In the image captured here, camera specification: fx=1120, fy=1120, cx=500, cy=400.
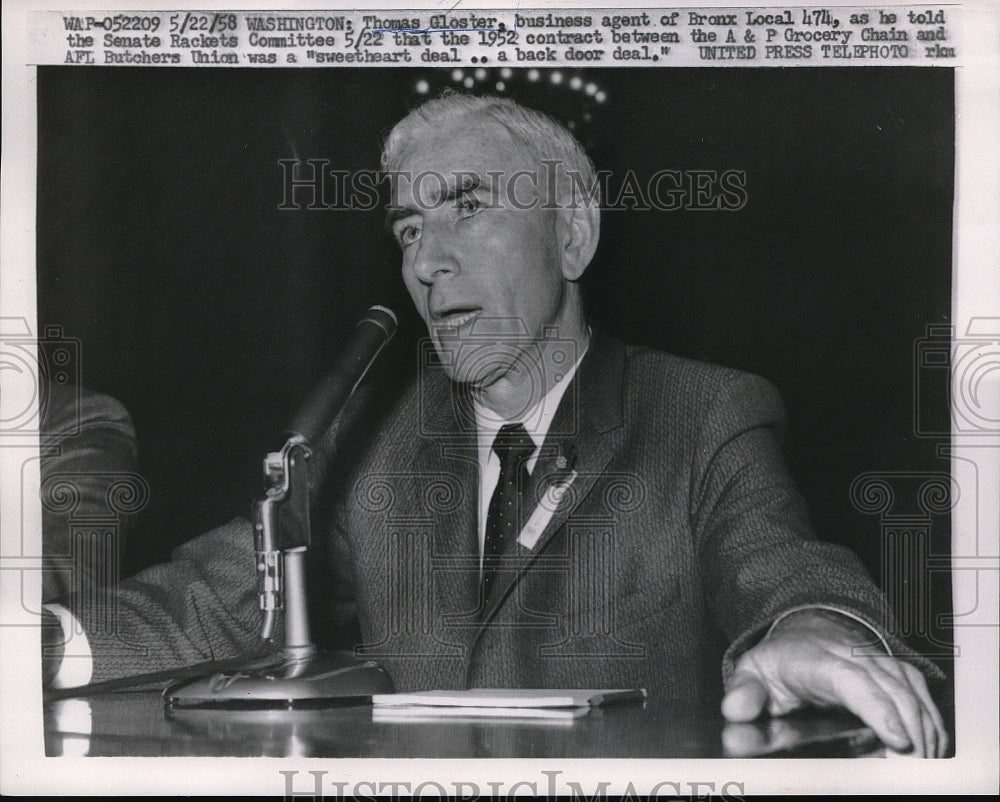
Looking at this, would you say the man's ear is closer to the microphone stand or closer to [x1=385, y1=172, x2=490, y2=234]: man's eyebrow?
[x1=385, y1=172, x2=490, y2=234]: man's eyebrow

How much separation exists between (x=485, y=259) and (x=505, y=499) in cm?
41

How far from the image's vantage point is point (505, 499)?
75.8 inches

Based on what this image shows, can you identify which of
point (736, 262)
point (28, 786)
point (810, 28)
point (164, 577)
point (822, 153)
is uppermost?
point (810, 28)

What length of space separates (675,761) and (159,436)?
41.5 inches

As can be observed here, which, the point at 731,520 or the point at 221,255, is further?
the point at 221,255

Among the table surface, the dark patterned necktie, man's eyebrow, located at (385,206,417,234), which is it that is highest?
man's eyebrow, located at (385,206,417,234)

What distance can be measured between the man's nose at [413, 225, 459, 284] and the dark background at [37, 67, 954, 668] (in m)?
0.05

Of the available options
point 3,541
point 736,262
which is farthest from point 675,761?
point 3,541

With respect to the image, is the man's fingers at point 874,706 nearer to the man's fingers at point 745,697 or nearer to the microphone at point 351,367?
the man's fingers at point 745,697

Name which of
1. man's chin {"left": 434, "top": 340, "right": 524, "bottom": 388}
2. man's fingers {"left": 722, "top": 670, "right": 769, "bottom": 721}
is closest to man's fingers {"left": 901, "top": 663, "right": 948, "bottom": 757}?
man's fingers {"left": 722, "top": 670, "right": 769, "bottom": 721}

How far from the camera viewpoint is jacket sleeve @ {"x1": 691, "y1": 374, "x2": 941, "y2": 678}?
183cm

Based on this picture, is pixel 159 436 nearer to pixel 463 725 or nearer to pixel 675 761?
pixel 463 725

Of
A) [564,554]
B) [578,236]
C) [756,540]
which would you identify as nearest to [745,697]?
[756,540]

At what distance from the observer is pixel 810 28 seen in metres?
2.00
